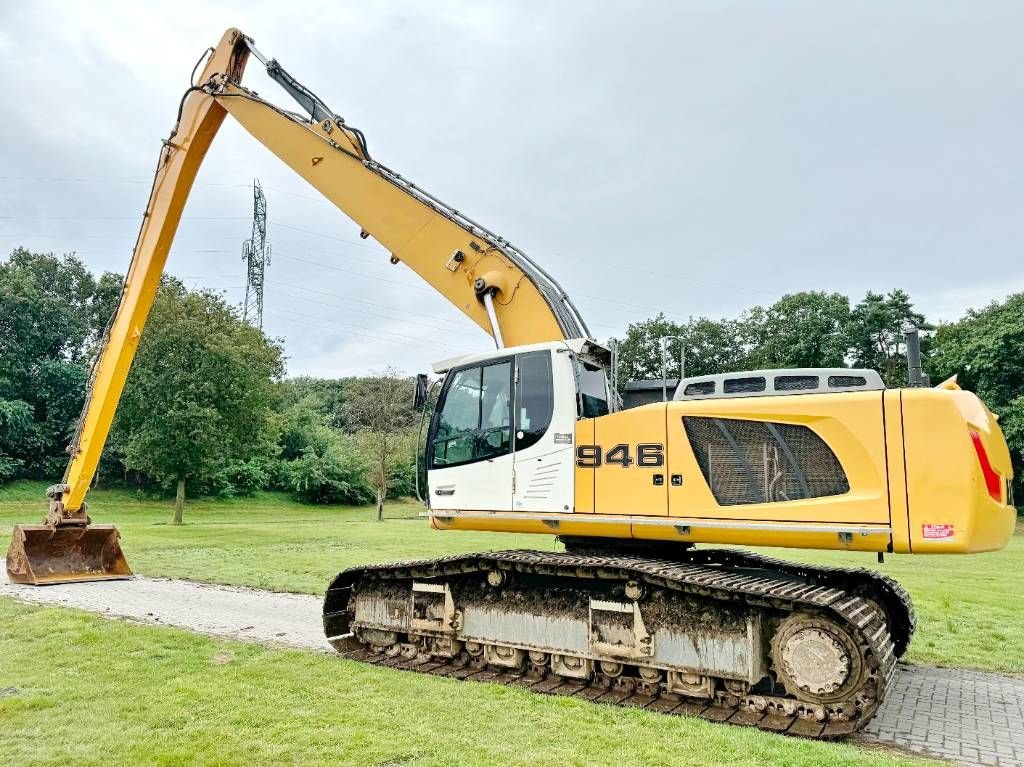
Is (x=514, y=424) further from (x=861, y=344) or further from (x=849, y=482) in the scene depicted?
(x=861, y=344)

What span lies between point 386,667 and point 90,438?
7.72 m

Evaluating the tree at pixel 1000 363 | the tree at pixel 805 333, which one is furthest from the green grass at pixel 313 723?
the tree at pixel 805 333

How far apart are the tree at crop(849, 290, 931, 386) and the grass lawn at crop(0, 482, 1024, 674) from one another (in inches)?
845

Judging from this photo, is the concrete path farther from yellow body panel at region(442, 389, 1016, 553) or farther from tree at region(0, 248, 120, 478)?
tree at region(0, 248, 120, 478)


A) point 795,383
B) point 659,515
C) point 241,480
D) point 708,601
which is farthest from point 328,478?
point 795,383

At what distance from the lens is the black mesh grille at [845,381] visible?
234 inches

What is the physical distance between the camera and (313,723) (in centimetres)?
531

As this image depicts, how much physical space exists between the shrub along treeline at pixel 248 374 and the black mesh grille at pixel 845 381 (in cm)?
2444

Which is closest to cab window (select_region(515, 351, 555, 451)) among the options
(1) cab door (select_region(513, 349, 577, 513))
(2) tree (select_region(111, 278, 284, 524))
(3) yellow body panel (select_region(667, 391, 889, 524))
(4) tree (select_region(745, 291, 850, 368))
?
(1) cab door (select_region(513, 349, 577, 513))

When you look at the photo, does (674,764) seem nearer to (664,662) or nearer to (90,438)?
(664,662)

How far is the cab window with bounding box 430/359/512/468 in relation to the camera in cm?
709

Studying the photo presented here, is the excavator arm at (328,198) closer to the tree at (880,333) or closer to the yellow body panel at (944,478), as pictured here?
the yellow body panel at (944,478)

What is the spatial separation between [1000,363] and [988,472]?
151ft

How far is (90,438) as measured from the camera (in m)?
12.1
